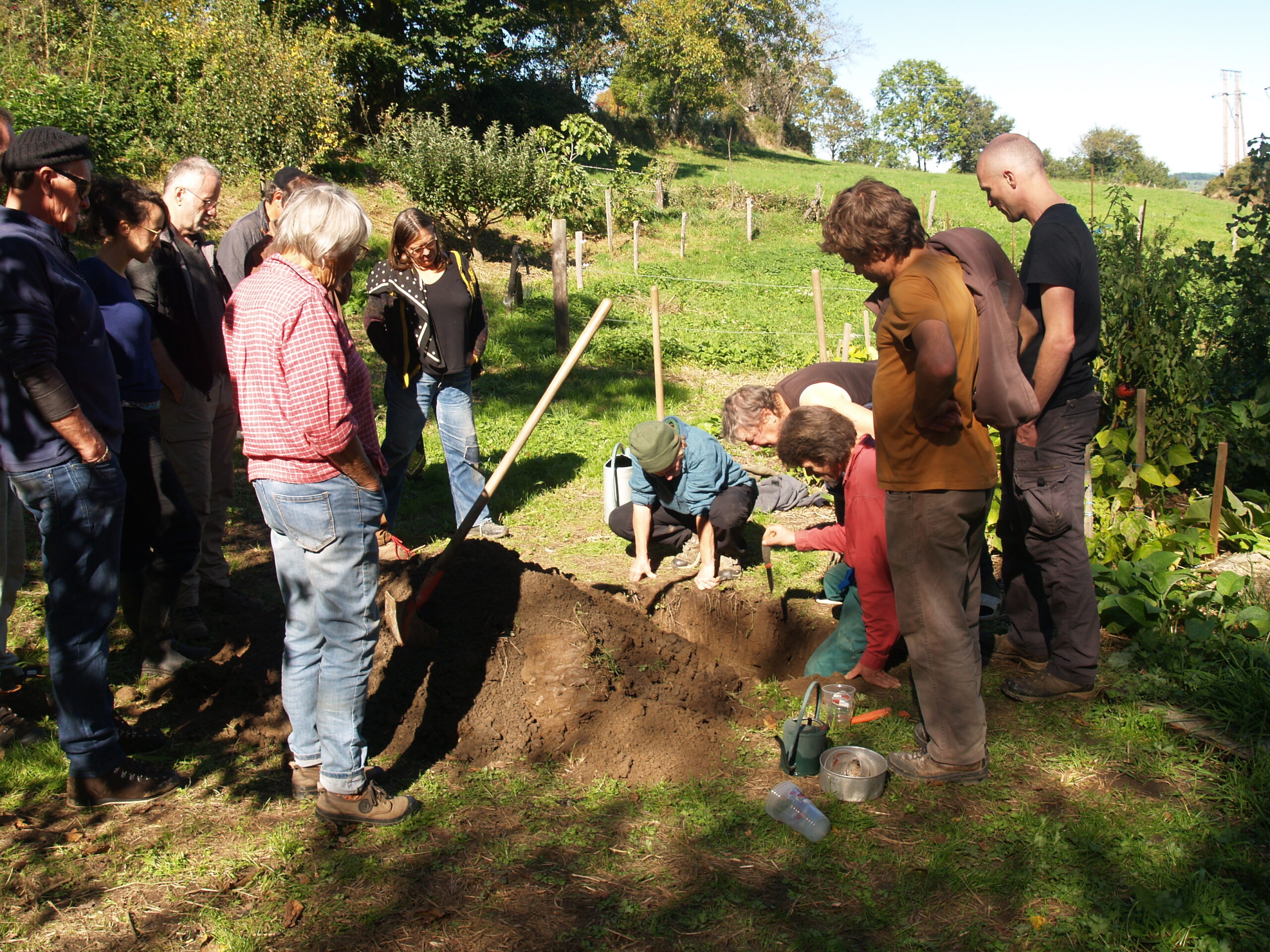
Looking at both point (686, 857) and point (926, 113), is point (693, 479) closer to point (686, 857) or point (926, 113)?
point (686, 857)

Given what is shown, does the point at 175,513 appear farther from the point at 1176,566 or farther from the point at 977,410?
the point at 1176,566

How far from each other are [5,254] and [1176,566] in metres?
5.61

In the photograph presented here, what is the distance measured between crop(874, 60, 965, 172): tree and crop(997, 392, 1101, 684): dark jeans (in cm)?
7515

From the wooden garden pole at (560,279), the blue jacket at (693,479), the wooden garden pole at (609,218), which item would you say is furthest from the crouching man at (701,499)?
the wooden garden pole at (609,218)

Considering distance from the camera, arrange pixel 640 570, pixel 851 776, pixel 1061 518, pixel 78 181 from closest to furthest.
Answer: pixel 78 181, pixel 851 776, pixel 1061 518, pixel 640 570

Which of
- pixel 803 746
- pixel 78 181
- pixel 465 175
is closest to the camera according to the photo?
pixel 78 181

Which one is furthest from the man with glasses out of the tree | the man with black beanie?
the tree

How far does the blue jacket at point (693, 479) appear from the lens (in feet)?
16.1

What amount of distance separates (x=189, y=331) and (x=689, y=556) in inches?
125

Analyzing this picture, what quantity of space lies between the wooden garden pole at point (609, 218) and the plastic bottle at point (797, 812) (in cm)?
1904

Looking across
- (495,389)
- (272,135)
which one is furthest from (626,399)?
(272,135)

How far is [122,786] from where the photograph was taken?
294cm

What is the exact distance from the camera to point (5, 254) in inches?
103

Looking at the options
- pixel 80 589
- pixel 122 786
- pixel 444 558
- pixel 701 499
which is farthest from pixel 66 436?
pixel 701 499
